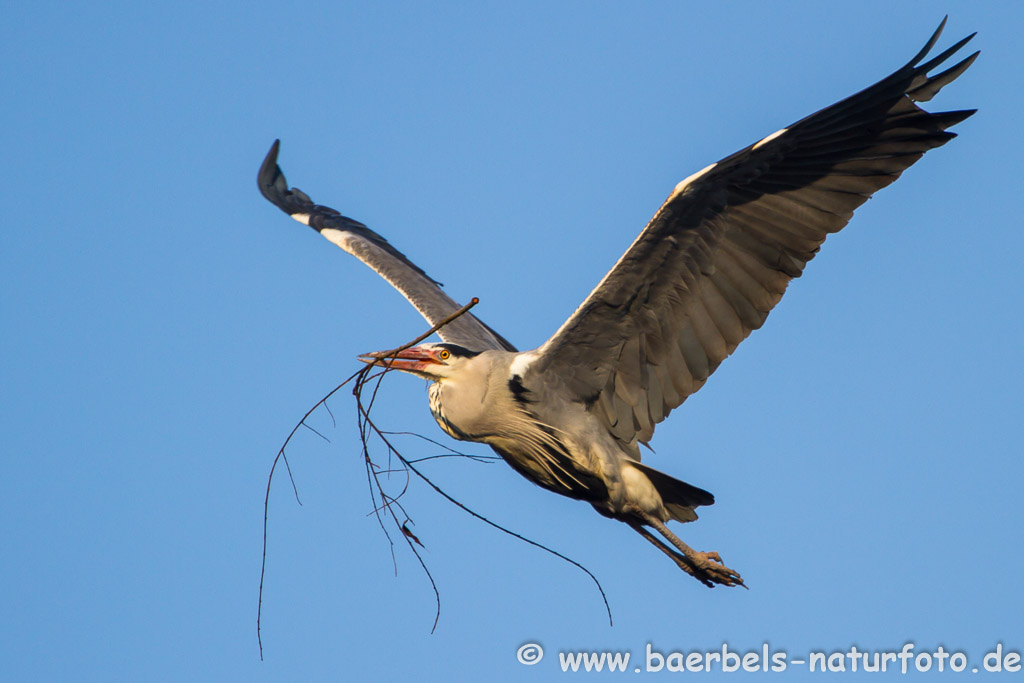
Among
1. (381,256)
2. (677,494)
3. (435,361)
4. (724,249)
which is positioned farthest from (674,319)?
(381,256)

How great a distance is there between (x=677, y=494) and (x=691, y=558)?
45 cm

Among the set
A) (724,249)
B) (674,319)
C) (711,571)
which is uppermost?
(724,249)

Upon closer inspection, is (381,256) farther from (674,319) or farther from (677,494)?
(677,494)

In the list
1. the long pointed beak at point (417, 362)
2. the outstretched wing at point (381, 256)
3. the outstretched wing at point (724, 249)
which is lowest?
the long pointed beak at point (417, 362)

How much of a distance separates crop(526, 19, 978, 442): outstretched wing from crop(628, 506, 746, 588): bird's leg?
1.87 ft

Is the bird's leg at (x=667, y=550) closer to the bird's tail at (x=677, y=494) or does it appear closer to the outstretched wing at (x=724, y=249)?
the bird's tail at (x=677, y=494)

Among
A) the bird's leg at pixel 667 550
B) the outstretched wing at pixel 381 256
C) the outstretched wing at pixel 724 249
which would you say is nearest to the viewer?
the outstretched wing at pixel 724 249

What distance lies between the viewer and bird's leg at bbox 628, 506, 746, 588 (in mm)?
6184

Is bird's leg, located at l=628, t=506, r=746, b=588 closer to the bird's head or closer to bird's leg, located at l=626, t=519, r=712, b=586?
bird's leg, located at l=626, t=519, r=712, b=586

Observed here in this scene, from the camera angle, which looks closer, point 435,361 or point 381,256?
point 435,361

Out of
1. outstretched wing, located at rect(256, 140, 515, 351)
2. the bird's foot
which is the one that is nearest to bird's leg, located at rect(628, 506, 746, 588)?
the bird's foot

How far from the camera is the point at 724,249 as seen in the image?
609 centimetres

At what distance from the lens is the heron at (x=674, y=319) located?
225 inches

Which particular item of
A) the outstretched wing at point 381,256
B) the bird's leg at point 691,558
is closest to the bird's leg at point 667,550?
the bird's leg at point 691,558
